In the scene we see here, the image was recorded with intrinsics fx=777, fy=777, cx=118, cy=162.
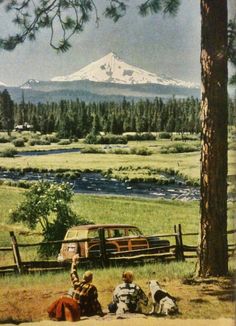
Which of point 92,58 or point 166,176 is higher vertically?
point 92,58

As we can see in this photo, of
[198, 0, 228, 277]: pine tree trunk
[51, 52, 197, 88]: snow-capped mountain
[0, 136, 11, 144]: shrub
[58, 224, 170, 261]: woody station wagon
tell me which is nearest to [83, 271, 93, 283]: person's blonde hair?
[58, 224, 170, 261]: woody station wagon

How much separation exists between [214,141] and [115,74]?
2.27 ft

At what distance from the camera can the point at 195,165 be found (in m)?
4.46

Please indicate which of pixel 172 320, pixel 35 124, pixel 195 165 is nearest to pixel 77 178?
pixel 35 124

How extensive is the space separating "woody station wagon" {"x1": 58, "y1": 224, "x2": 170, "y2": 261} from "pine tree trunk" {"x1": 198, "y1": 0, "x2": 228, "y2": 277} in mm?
271

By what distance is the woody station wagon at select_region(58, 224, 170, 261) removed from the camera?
14.4 feet

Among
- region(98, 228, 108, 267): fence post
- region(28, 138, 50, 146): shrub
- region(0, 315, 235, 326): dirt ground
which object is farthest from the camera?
region(28, 138, 50, 146): shrub

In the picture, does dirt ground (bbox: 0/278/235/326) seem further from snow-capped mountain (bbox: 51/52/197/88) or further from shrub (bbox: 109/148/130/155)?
snow-capped mountain (bbox: 51/52/197/88)

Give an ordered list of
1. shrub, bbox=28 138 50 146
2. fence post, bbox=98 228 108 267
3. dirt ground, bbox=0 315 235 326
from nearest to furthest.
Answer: dirt ground, bbox=0 315 235 326
fence post, bbox=98 228 108 267
shrub, bbox=28 138 50 146

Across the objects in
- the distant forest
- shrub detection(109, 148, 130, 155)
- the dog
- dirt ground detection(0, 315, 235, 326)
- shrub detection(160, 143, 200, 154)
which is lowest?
dirt ground detection(0, 315, 235, 326)

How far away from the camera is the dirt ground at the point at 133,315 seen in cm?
429

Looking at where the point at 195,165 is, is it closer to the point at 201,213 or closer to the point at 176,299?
the point at 201,213

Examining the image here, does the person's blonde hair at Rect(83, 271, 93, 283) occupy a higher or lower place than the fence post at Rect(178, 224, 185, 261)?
lower

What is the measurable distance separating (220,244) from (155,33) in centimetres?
127
